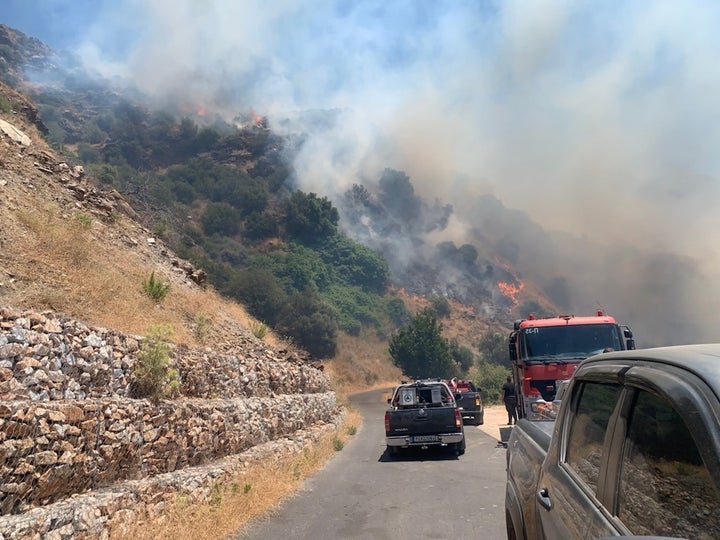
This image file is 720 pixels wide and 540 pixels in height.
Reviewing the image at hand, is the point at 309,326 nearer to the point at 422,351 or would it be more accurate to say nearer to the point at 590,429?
the point at 422,351

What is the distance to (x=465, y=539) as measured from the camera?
6031 mm

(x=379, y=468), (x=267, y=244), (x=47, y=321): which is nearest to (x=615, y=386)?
(x=47, y=321)

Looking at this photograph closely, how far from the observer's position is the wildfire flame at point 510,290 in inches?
4067

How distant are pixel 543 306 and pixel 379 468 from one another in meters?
105

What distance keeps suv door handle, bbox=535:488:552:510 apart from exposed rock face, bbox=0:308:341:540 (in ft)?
13.1

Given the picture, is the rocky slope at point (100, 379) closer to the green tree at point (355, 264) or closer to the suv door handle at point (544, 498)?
the suv door handle at point (544, 498)

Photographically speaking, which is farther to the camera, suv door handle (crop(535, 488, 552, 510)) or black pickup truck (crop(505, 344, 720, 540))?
suv door handle (crop(535, 488, 552, 510))

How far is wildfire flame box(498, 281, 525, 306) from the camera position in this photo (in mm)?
103312

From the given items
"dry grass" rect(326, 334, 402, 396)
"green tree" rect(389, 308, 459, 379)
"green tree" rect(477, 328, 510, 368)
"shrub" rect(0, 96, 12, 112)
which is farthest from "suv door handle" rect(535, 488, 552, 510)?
"green tree" rect(477, 328, 510, 368)

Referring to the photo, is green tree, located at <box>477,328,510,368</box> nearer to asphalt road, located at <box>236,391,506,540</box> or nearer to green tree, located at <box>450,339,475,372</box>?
green tree, located at <box>450,339,475,372</box>

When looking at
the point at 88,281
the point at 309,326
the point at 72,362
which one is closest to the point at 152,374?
the point at 72,362

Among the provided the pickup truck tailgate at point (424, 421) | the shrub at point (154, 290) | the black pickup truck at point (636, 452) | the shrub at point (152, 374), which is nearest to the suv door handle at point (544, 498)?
the black pickup truck at point (636, 452)

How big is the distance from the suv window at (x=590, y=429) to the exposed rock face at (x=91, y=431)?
14.0ft

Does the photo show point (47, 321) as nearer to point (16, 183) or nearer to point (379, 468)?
point (379, 468)
